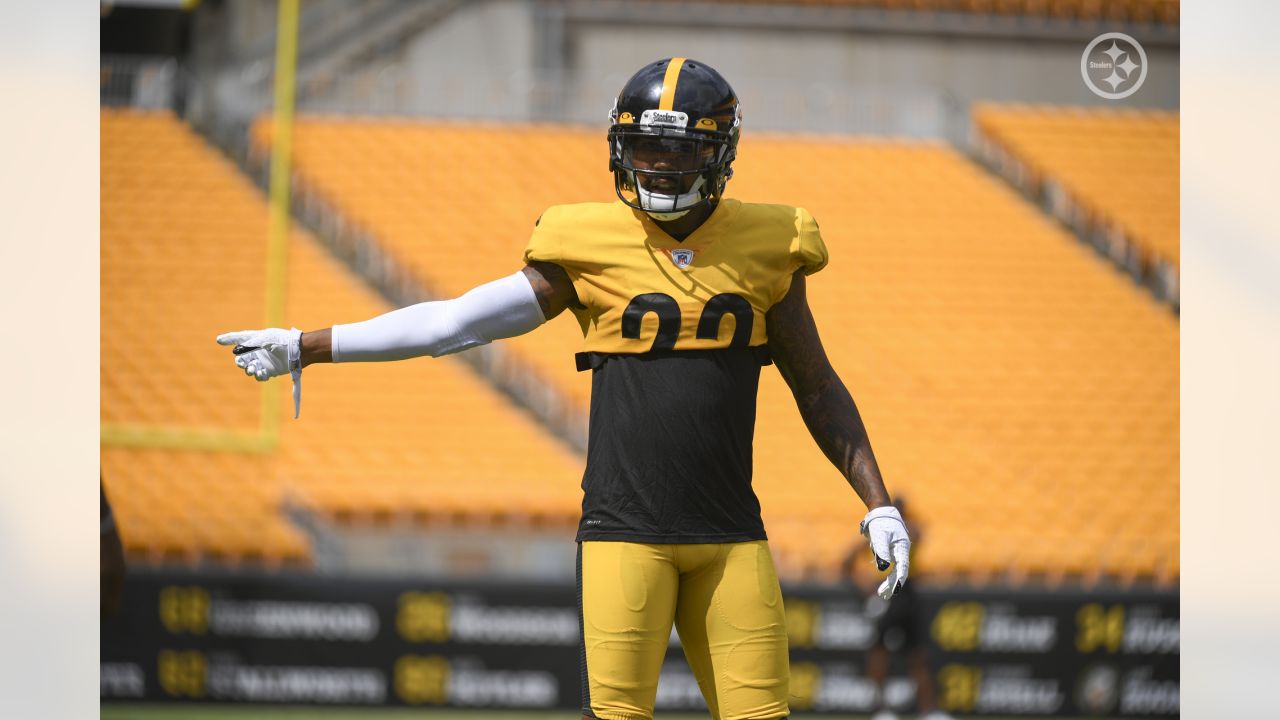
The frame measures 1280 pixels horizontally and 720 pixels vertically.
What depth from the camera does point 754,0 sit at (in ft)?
34.8

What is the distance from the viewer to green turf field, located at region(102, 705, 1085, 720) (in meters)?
7.12

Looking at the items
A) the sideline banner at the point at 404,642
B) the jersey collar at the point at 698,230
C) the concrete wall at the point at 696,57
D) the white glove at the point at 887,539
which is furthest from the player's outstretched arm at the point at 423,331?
the concrete wall at the point at 696,57

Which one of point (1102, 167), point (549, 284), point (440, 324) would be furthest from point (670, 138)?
point (1102, 167)

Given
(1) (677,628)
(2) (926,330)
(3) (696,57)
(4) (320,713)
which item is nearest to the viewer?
(1) (677,628)

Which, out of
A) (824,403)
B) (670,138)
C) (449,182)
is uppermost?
(449,182)

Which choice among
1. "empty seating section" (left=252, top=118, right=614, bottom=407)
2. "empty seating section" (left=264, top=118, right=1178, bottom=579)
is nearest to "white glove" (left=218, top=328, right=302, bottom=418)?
"empty seating section" (left=264, top=118, right=1178, bottom=579)

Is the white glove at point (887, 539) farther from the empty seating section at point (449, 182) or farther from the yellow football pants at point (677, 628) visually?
the empty seating section at point (449, 182)

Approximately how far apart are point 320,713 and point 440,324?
504cm

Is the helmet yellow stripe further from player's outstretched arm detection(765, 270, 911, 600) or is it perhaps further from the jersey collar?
player's outstretched arm detection(765, 270, 911, 600)

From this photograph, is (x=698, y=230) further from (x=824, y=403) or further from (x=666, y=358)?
→ (x=824, y=403)

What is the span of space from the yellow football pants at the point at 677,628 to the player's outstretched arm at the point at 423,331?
449 mm

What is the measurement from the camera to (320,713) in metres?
7.25

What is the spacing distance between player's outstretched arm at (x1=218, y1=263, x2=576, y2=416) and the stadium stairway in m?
8.02

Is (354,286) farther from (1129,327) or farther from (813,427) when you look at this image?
(813,427)
